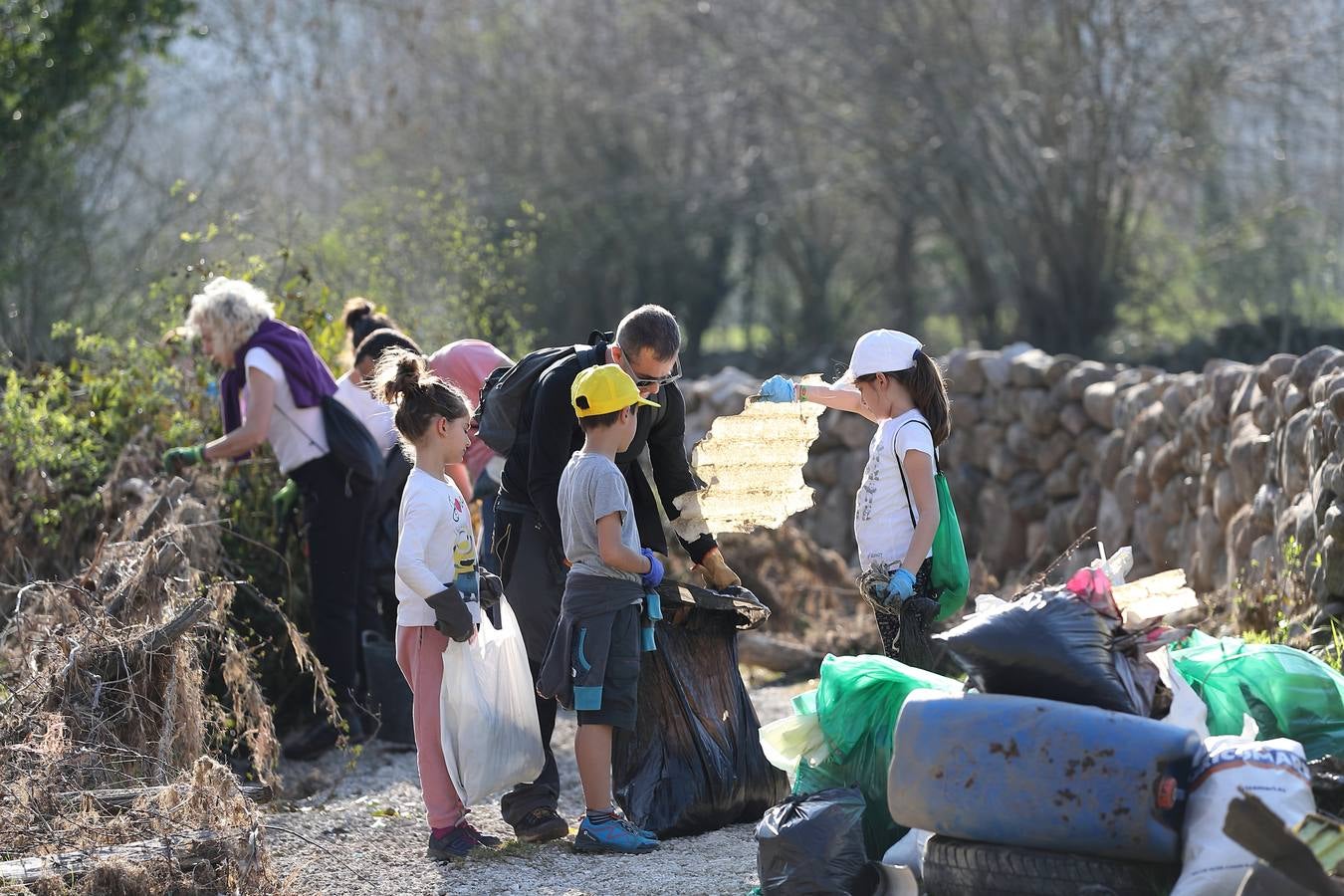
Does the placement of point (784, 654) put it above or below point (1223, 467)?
below

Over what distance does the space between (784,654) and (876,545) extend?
3125mm

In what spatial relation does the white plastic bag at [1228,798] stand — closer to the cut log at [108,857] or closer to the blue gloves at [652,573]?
the blue gloves at [652,573]

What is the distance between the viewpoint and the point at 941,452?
10.2 m

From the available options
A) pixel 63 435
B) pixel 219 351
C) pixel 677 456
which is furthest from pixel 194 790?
pixel 63 435

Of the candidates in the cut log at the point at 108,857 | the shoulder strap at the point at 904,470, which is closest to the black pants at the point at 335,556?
the cut log at the point at 108,857

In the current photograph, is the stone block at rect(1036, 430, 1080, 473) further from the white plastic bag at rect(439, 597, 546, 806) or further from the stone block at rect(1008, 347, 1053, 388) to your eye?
the white plastic bag at rect(439, 597, 546, 806)

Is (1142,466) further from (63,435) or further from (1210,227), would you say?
(1210,227)

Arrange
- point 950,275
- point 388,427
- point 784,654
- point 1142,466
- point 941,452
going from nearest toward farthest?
point 388,427, point 784,654, point 1142,466, point 941,452, point 950,275

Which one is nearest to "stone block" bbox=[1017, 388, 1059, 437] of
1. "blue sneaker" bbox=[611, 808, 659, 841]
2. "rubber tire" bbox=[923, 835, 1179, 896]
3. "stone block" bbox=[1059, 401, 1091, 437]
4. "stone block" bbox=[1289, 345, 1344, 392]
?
"stone block" bbox=[1059, 401, 1091, 437]

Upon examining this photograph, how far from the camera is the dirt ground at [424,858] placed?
4.15 m

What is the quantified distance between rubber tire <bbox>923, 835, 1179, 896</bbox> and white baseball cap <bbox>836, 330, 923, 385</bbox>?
1543 millimetres

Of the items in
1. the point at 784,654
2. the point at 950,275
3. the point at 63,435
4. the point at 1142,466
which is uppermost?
the point at 950,275

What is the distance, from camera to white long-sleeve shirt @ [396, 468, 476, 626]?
431 cm

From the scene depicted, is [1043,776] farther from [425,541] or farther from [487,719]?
[425,541]
